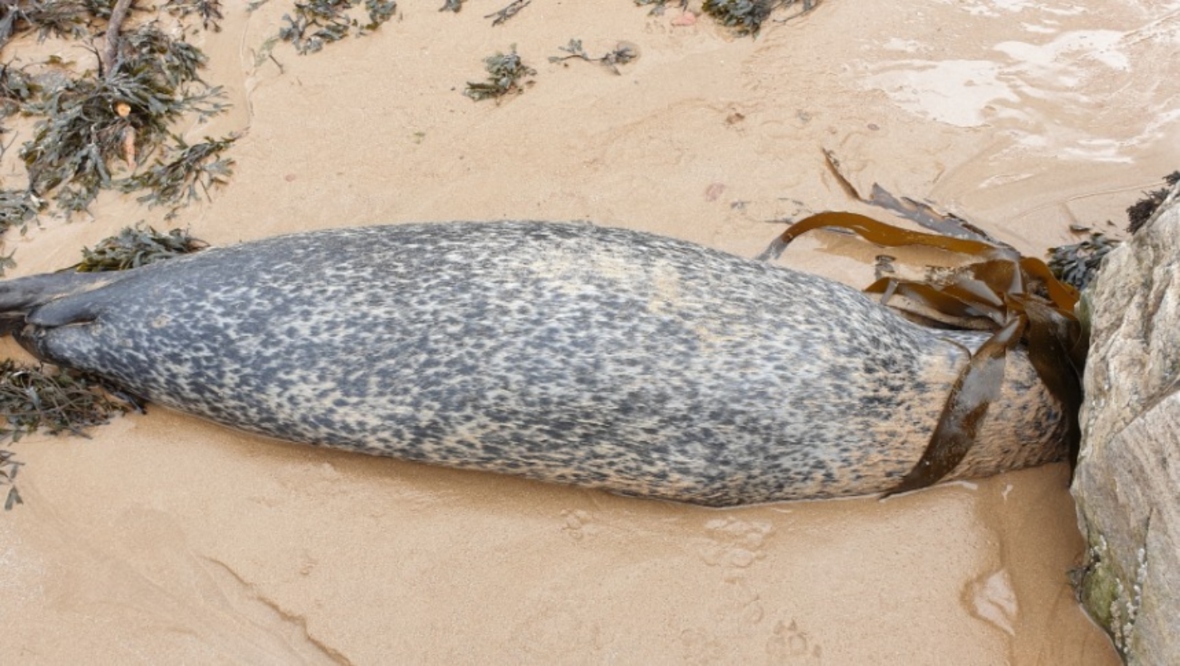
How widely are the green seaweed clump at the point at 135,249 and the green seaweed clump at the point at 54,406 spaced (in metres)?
0.64

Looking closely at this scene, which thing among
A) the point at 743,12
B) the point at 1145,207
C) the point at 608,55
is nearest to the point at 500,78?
the point at 608,55

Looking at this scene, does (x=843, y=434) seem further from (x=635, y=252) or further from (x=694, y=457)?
(x=635, y=252)

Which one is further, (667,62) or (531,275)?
(667,62)

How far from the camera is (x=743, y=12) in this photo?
4.83m

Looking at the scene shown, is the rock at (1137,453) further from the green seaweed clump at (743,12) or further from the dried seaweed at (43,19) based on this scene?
the dried seaweed at (43,19)

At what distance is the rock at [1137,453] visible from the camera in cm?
228

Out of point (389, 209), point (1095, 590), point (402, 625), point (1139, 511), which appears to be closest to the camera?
point (1139, 511)

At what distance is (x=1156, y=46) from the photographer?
448 cm

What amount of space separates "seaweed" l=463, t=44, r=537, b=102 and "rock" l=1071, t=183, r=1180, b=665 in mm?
2973

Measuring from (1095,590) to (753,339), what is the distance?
1258 mm

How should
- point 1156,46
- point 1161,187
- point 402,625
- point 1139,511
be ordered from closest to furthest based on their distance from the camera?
point 1139,511 → point 402,625 → point 1161,187 → point 1156,46

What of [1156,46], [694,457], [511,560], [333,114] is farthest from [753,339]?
A: [1156,46]

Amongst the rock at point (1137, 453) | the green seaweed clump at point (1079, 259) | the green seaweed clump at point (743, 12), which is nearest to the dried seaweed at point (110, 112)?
the green seaweed clump at point (743, 12)

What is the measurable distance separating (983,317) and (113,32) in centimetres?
485
